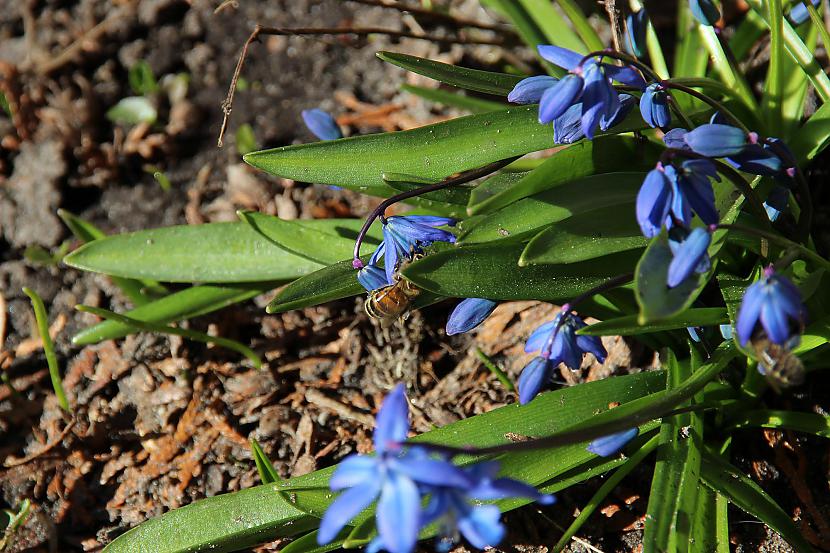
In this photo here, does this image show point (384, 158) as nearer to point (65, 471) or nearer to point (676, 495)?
point (676, 495)

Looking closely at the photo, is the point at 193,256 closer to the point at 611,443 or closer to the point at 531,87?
the point at 531,87

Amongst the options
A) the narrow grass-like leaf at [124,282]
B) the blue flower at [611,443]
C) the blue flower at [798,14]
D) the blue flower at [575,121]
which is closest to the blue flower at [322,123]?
the narrow grass-like leaf at [124,282]

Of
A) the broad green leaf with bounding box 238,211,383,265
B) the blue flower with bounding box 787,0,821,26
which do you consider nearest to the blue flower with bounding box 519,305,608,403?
the broad green leaf with bounding box 238,211,383,265

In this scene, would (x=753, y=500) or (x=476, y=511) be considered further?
(x=753, y=500)

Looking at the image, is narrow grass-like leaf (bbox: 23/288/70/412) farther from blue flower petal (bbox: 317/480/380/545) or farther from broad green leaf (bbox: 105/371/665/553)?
blue flower petal (bbox: 317/480/380/545)

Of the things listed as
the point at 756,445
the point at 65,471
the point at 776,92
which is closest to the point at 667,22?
the point at 776,92

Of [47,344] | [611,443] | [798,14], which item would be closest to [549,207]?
[611,443]
